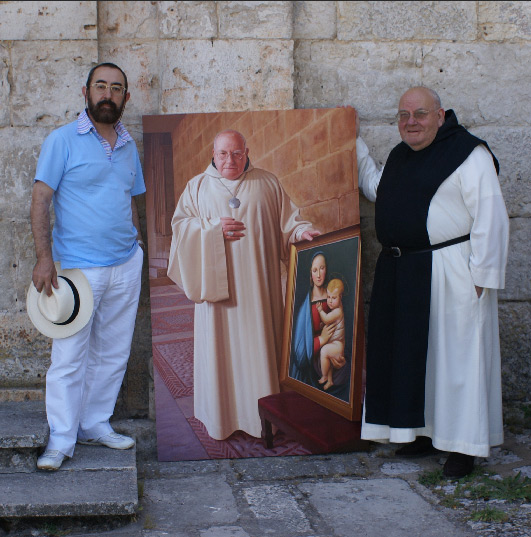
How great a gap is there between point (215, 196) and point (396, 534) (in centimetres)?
192

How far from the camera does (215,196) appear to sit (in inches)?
148

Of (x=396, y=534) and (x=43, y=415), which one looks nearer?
(x=396, y=534)

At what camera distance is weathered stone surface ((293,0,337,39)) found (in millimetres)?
4180

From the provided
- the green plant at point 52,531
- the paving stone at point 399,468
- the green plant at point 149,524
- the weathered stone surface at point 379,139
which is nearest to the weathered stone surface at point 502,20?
the weathered stone surface at point 379,139

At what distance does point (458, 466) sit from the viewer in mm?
3410

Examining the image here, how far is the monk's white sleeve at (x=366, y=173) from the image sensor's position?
12.6 ft

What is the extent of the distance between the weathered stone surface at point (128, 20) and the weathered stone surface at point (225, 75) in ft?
0.61

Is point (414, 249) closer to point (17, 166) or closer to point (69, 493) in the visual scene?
point (69, 493)

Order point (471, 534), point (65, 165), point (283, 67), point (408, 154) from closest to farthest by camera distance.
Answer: point (471, 534) → point (65, 165) → point (408, 154) → point (283, 67)

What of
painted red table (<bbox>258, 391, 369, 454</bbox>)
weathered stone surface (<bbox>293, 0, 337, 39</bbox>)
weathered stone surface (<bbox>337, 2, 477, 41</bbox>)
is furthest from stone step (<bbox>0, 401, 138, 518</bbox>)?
weathered stone surface (<bbox>337, 2, 477, 41</bbox>)

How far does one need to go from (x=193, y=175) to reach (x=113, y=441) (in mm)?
1454

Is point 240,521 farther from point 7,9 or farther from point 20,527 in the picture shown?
point 7,9

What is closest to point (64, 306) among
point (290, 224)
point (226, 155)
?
point (226, 155)

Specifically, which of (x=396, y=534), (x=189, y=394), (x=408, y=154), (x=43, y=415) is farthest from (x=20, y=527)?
(x=408, y=154)
